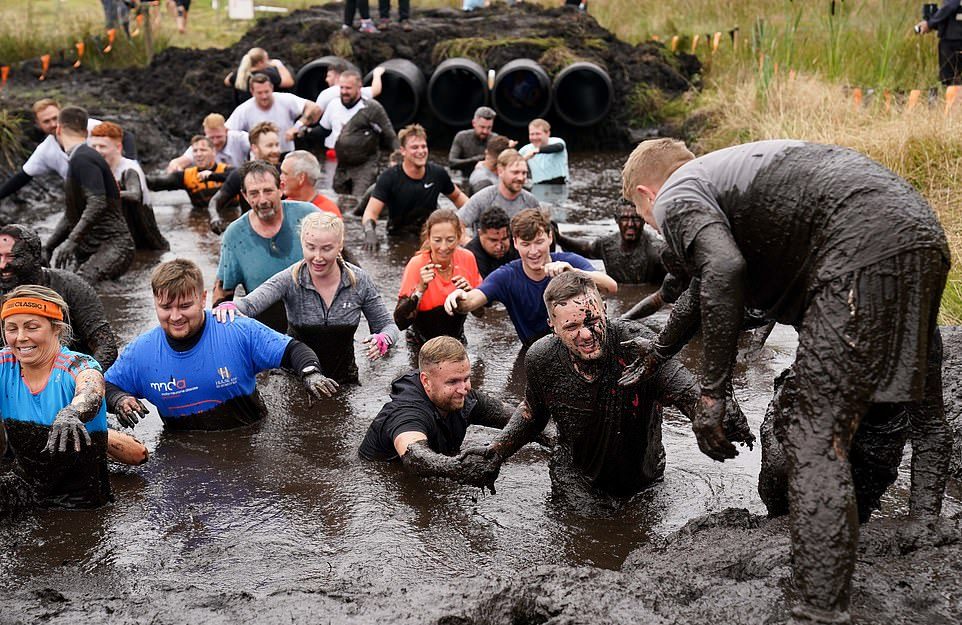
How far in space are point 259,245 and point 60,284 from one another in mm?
1406

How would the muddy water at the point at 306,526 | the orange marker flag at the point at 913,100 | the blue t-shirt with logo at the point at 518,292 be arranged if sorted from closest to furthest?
the muddy water at the point at 306,526, the blue t-shirt with logo at the point at 518,292, the orange marker flag at the point at 913,100

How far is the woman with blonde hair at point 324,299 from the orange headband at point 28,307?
5.31 ft

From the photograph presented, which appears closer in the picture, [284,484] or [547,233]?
[284,484]

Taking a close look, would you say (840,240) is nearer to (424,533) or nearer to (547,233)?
(424,533)

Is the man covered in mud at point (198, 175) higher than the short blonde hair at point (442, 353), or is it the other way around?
the short blonde hair at point (442, 353)

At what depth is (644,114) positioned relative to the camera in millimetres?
17031

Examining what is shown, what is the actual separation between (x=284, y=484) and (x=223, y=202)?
4.64 meters

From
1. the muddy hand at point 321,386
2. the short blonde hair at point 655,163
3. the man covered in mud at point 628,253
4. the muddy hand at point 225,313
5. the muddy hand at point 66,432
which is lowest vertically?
the man covered in mud at point 628,253

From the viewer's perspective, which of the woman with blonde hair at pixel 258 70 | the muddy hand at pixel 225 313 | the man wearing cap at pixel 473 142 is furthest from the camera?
the woman with blonde hair at pixel 258 70

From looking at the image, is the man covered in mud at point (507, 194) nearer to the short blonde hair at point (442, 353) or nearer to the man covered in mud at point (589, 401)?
the short blonde hair at point (442, 353)

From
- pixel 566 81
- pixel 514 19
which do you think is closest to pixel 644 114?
pixel 566 81

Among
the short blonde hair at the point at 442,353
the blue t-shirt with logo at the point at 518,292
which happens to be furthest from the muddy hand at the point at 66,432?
the blue t-shirt with logo at the point at 518,292

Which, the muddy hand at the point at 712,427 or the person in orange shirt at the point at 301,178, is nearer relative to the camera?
the muddy hand at the point at 712,427

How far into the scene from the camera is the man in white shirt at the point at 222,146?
457 inches
